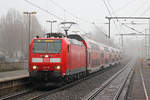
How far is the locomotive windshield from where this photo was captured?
624 inches

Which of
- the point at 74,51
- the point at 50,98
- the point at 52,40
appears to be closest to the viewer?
the point at 50,98

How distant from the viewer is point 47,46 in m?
16.0

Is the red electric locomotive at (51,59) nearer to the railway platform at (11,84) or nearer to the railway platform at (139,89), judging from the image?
the railway platform at (11,84)

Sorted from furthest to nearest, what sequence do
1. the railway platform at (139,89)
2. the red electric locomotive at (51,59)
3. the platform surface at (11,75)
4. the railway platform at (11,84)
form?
the red electric locomotive at (51,59)
the platform surface at (11,75)
the railway platform at (11,84)
the railway platform at (139,89)

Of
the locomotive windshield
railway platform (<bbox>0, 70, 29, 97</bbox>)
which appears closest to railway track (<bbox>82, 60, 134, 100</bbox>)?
the locomotive windshield

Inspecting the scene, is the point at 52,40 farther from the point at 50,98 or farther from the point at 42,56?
the point at 50,98

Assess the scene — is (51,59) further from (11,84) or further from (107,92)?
(107,92)

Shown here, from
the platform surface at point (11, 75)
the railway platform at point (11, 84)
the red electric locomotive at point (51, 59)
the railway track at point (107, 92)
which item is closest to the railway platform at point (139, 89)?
the railway track at point (107, 92)

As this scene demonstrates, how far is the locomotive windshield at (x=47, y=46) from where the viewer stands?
15.9 metres

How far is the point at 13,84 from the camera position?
1501cm

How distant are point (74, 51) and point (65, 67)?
245 centimetres

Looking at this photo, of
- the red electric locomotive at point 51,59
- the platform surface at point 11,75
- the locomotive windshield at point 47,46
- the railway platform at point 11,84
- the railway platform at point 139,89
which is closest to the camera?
the railway platform at point 139,89

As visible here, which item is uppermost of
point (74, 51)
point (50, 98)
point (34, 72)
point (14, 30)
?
point (14, 30)

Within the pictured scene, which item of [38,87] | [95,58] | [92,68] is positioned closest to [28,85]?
[38,87]
